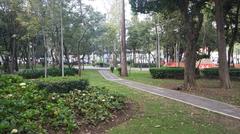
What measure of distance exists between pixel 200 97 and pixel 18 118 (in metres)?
11.5

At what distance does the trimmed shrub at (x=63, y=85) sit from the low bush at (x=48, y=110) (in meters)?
1.13

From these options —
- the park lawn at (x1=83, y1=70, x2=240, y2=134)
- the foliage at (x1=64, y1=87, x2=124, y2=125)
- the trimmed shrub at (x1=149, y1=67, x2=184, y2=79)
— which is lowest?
the park lawn at (x1=83, y1=70, x2=240, y2=134)

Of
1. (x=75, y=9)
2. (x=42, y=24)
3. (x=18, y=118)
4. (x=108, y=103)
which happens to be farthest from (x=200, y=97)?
(x=75, y=9)

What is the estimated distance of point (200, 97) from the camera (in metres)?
18.8

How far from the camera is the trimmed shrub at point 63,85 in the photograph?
14242 millimetres

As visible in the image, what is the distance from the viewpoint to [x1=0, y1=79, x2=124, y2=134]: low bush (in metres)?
8.59

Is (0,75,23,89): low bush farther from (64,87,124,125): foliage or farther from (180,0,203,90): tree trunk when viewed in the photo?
(180,0,203,90): tree trunk

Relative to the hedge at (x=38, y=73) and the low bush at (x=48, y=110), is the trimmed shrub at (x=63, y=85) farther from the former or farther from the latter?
the hedge at (x=38, y=73)

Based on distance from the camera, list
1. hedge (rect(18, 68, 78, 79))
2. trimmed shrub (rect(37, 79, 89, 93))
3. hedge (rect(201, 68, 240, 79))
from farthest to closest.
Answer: hedge (rect(18, 68, 78, 79)) → hedge (rect(201, 68, 240, 79)) → trimmed shrub (rect(37, 79, 89, 93))

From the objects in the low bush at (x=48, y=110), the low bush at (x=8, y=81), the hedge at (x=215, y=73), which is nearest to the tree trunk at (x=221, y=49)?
the hedge at (x=215, y=73)

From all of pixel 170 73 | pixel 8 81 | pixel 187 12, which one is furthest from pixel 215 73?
pixel 8 81

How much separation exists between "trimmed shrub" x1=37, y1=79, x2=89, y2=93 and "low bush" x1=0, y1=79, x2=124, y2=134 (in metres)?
1.13

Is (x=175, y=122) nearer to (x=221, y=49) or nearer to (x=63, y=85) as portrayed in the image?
(x=63, y=85)

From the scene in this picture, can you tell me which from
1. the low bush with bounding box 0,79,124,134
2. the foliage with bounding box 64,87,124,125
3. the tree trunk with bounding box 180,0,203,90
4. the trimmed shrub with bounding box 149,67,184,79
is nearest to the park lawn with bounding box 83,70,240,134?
the foliage with bounding box 64,87,124,125
